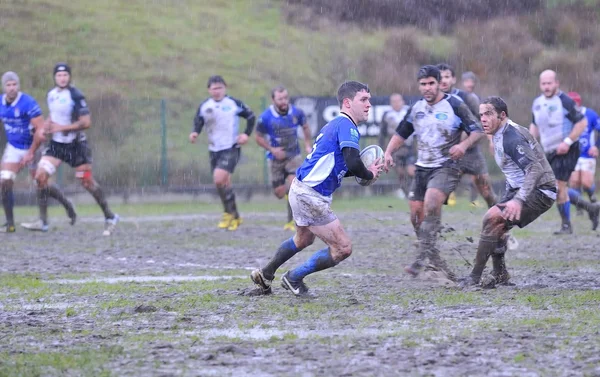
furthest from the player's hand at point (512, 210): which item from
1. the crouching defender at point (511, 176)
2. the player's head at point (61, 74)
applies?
the player's head at point (61, 74)

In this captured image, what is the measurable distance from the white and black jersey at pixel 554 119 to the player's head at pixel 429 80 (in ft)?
16.1

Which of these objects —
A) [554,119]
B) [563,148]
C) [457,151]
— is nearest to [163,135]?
[554,119]

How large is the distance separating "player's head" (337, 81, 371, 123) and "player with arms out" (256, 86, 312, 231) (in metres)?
7.91

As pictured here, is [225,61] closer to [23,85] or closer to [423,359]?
[23,85]

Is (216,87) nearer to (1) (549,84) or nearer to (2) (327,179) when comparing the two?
(1) (549,84)

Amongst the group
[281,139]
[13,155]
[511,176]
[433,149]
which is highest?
[433,149]

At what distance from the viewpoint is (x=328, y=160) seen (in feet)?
27.6

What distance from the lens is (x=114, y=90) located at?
32250 millimetres

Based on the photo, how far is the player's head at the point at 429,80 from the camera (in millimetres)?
10016

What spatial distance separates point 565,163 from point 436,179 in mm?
4953

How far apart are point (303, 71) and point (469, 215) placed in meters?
16.8

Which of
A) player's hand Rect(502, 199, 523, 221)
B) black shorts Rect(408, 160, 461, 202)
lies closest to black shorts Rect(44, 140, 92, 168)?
black shorts Rect(408, 160, 461, 202)

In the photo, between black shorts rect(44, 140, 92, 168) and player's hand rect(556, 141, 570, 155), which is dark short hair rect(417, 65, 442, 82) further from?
black shorts rect(44, 140, 92, 168)

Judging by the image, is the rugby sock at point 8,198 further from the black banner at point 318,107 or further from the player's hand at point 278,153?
the black banner at point 318,107
